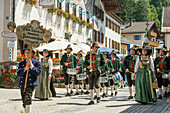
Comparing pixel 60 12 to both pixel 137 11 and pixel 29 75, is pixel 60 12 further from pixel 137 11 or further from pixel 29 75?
pixel 137 11

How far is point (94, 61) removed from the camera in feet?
40.3

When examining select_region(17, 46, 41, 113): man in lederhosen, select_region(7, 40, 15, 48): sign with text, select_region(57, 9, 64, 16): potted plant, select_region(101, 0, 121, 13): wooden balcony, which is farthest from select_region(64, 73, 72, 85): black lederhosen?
select_region(101, 0, 121, 13): wooden balcony

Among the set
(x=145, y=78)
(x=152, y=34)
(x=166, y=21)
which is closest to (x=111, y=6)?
(x=166, y=21)

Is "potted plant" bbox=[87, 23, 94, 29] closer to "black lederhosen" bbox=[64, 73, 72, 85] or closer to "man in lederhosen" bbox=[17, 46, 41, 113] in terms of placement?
"black lederhosen" bbox=[64, 73, 72, 85]

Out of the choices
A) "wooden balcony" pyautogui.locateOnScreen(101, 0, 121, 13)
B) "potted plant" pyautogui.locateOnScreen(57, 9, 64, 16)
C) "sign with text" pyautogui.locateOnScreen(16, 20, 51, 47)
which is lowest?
"sign with text" pyautogui.locateOnScreen(16, 20, 51, 47)

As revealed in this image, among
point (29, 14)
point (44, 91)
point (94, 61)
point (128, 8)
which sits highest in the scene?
point (128, 8)

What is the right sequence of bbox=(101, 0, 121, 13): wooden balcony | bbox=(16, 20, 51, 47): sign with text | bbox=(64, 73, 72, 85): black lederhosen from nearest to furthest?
1. bbox=(64, 73, 72, 85): black lederhosen
2. bbox=(16, 20, 51, 47): sign with text
3. bbox=(101, 0, 121, 13): wooden balcony

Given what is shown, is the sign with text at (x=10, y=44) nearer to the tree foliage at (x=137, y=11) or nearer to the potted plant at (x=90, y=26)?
the potted plant at (x=90, y=26)

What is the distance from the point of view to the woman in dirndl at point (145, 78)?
1191cm

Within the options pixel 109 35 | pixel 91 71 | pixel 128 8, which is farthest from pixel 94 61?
pixel 128 8

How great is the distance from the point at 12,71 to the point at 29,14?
5.32 metres

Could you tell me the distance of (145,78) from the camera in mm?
12102

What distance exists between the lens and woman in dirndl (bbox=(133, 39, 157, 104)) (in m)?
11.9

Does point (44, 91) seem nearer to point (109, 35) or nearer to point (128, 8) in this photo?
point (109, 35)
